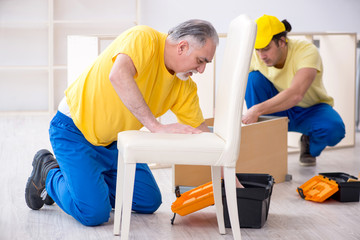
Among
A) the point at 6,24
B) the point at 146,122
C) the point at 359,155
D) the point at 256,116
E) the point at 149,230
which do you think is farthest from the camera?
the point at 6,24

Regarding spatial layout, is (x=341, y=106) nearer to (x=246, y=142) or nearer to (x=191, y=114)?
(x=246, y=142)

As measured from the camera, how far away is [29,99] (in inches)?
237

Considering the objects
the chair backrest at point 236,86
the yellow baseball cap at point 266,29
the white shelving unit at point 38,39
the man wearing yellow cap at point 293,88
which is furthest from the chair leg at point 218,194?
the white shelving unit at point 38,39

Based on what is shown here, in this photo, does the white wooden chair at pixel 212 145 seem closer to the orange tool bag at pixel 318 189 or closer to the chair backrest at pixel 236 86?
the chair backrest at pixel 236 86

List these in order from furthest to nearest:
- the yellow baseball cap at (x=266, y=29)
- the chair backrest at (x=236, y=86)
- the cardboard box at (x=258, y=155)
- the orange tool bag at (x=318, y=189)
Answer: the yellow baseball cap at (x=266, y=29)
the cardboard box at (x=258, y=155)
the orange tool bag at (x=318, y=189)
the chair backrest at (x=236, y=86)

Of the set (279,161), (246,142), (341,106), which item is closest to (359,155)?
(341,106)

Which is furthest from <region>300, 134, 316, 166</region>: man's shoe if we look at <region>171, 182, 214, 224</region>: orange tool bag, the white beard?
the white beard

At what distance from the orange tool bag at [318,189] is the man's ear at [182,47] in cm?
104

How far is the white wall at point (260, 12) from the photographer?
6.03m

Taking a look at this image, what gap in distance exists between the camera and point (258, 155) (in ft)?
8.66

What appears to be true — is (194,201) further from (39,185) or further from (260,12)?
(260,12)

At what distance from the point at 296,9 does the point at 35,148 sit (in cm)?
393

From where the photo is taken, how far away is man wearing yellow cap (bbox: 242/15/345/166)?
287cm

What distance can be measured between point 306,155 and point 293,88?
538mm
